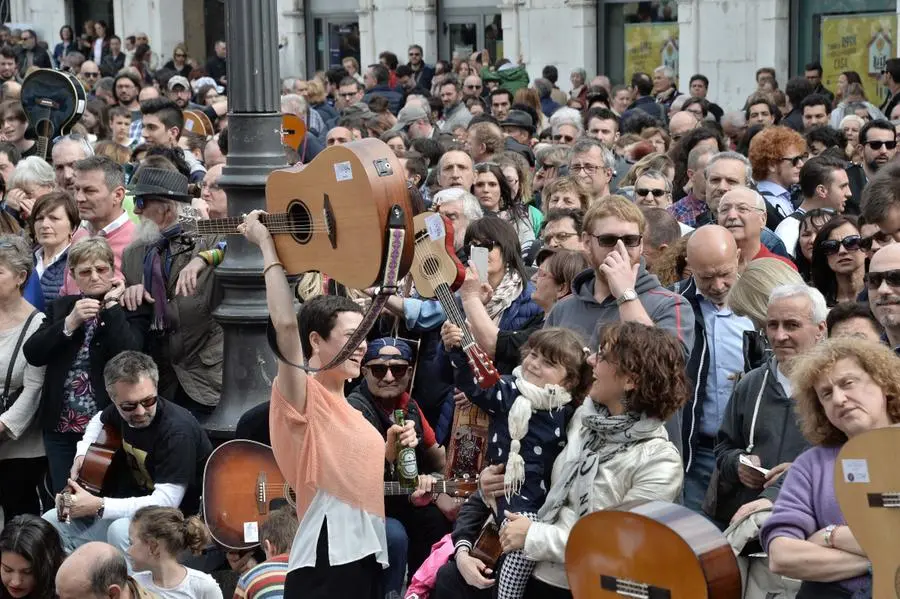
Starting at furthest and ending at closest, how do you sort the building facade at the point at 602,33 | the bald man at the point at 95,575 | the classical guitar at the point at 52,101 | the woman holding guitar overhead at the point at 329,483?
the building facade at the point at 602,33, the classical guitar at the point at 52,101, the bald man at the point at 95,575, the woman holding guitar overhead at the point at 329,483

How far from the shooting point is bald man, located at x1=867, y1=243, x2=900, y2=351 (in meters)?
5.41

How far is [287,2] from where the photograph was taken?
2816cm

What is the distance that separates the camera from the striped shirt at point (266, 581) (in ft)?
18.3

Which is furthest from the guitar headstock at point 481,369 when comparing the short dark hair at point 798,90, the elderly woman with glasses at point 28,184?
the short dark hair at point 798,90

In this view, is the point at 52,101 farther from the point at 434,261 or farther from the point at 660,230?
the point at 434,261

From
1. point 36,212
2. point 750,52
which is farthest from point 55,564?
point 750,52

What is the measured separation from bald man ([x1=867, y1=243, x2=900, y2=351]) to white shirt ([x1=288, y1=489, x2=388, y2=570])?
78.7 inches

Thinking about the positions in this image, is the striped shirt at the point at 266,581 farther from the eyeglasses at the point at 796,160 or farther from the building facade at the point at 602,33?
the building facade at the point at 602,33

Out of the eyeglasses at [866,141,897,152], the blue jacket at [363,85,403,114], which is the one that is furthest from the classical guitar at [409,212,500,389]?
the blue jacket at [363,85,403,114]

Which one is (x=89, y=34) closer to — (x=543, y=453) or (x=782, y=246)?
(x=782, y=246)

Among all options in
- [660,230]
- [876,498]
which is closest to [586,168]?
[660,230]

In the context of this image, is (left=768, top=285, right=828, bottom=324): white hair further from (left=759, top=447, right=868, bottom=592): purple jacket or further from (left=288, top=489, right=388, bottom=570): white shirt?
(left=288, top=489, right=388, bottom=570): white shirt

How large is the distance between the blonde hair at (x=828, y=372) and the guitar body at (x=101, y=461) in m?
3.65

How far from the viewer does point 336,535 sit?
16.5ft
